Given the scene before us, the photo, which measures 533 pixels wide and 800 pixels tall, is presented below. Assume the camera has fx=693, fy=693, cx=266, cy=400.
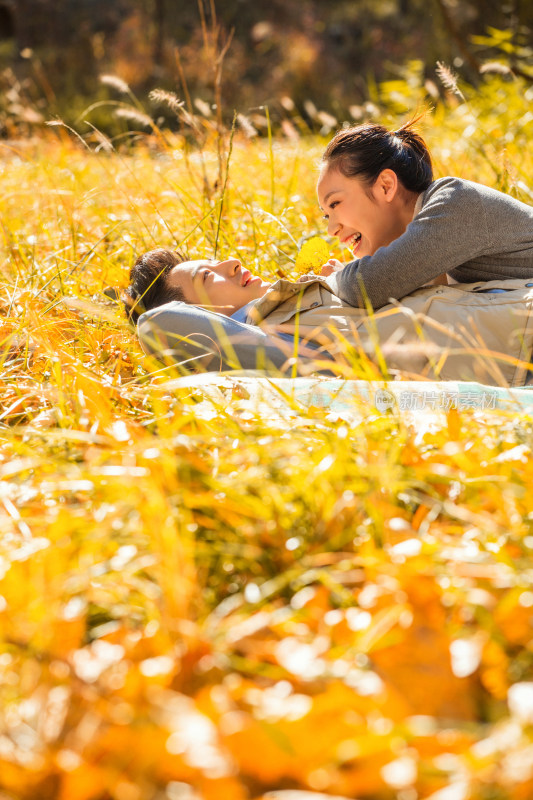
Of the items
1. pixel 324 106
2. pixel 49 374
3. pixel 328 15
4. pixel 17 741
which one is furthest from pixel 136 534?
pixel 328 15

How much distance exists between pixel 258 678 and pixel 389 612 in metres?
0.21

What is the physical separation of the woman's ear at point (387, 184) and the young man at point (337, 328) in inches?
15.9

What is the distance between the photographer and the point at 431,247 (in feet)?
7.31

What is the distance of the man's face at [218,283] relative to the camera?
2.52m

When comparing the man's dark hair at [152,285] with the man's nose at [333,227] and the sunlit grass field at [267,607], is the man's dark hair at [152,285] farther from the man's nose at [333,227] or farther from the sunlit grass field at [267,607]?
the sunlit grass field at [267,607]

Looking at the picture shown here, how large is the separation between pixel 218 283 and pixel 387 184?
71 cm

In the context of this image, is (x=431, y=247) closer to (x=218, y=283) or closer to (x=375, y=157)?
(x=375, y=157)

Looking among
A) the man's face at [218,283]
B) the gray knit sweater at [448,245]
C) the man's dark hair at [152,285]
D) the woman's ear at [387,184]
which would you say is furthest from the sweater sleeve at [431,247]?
the man's dark hair at [152,285]

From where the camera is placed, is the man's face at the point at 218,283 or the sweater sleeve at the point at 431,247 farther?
the man's face at the point at 218,283

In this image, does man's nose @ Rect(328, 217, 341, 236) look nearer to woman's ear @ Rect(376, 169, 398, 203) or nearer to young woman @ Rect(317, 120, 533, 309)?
young woman @ Rect(317, 120, 533, 309)

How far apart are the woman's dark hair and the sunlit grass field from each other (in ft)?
3.88

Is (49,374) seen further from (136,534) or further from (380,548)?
(380,548)

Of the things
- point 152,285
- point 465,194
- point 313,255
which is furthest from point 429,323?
point 152,285

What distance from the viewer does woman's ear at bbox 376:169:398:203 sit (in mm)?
2498
